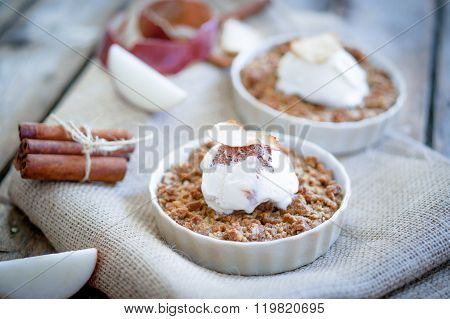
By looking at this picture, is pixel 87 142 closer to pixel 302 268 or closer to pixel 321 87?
pixel 302 268

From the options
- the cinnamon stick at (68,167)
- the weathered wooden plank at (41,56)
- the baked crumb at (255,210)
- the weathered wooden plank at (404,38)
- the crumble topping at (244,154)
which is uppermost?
the crumble topping at (244,154)

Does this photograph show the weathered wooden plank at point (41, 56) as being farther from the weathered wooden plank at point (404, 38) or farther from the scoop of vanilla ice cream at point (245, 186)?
the weathered wooden plank at point (404, 38)

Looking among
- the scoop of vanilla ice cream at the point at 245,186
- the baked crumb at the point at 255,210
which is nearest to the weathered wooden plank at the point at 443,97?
the baked crumb at the point at 255,210

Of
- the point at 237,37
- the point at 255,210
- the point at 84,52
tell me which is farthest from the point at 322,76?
the point at 84,52

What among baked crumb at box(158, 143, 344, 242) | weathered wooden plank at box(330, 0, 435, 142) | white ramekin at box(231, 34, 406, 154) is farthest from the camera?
weathered wooden plank at box(330, 0, 435, 142)

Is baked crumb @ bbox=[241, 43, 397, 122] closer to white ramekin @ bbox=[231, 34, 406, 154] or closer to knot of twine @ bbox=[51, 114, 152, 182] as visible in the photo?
white ramekin @ bbox=[231, 34, 406, 154]

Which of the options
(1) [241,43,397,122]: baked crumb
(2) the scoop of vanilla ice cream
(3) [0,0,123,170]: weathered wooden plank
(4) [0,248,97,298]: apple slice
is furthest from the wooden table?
(2) the scoop of vanilla ice cream
